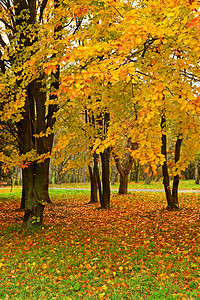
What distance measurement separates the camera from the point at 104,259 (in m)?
5.12

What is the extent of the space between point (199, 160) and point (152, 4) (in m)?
28.9

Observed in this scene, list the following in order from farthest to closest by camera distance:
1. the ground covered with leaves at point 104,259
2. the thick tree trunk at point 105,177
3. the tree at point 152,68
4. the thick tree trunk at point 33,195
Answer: the thick tree trunk at point 105,177 < the thick tree trunk at point 33,195 < the ground covered with leaves at point 104,259 < the tree at point 152,68

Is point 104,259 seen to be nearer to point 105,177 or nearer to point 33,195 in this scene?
point 33,195

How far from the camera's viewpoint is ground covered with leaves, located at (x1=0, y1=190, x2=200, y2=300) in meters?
3.84

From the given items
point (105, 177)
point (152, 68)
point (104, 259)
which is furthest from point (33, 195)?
point (152, 68)

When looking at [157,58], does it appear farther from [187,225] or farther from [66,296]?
[187,225]

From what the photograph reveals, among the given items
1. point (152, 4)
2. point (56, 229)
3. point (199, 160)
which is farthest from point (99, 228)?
point (199, 160)

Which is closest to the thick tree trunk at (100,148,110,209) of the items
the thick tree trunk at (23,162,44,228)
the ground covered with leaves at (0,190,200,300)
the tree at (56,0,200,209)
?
the ground covered with leaves at (0,190,200,300)

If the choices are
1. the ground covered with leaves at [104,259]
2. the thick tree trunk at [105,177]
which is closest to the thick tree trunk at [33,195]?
the ground covered with leaves at [104,259]

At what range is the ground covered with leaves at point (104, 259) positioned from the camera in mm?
3844

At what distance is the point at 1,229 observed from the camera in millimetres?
7598

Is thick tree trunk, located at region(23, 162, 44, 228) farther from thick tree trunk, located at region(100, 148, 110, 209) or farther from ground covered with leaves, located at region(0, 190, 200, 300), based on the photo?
thick tree trunk, located at region(100, 148, 110, 209)

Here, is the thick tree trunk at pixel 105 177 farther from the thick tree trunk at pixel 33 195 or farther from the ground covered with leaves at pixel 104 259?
the thick tree trunk at pixel 33 195

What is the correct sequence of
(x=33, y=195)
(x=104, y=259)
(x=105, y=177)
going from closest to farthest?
(x=104, y=259) → (x=33, y=195) → (x=105, y=177)
